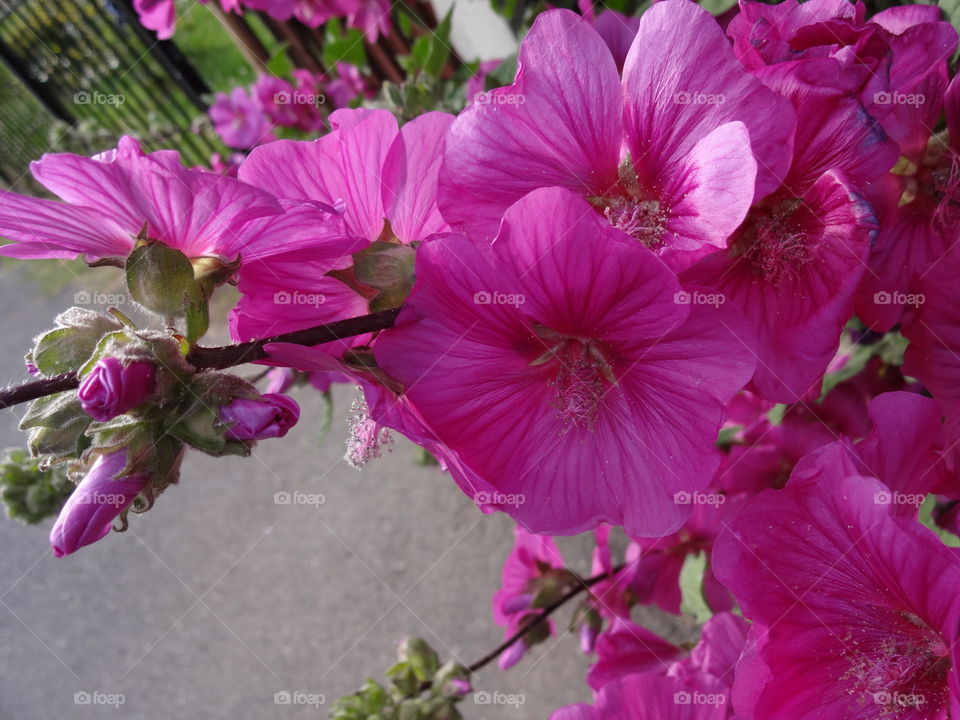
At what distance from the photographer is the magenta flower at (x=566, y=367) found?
0.58 metres

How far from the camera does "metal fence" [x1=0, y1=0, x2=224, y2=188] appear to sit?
13.8 ft

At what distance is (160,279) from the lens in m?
0.63

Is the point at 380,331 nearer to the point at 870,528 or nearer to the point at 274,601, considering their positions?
the point at 870,528

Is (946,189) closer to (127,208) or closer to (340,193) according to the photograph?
(340,193)

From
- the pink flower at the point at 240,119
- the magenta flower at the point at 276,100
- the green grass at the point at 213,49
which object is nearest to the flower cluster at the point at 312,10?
the magenta flower at the point at 276,100

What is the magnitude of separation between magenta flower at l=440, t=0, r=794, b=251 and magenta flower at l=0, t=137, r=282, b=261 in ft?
0.58

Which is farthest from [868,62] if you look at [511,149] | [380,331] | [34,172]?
[34,172]

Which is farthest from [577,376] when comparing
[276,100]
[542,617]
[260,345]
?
[276,100]

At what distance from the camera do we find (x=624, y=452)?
68 cm

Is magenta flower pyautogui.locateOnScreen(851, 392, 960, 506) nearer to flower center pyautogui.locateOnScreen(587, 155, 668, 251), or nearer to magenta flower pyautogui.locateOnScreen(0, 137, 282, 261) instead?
flower center pyautogui.locateOnScreen(587, 155, 668, 251)

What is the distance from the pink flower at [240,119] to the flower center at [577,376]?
2.07m

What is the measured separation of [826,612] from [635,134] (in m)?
0.43

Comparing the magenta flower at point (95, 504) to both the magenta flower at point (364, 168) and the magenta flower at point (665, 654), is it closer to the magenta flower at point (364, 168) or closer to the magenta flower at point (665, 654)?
the magenta flower at point (364, 168)

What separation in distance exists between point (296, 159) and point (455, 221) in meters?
0.16
